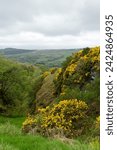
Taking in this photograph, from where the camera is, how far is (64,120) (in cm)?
1582

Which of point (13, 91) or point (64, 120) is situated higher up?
point (64, 120)

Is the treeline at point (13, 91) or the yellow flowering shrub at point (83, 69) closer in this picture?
the yellow flowering shrub at point (83, 69)

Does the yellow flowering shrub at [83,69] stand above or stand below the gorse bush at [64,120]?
above

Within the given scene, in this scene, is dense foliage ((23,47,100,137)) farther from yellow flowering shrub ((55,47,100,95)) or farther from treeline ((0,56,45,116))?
treeline ((0,56,45,116))

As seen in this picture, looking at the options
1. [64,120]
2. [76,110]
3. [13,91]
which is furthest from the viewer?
[13,91]

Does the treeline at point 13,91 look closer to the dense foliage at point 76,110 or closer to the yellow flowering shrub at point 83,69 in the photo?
the yellow flowering shrub at point 83,69

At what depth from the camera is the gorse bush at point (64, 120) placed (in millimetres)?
15453

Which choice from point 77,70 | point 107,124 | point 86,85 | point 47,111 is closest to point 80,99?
point 47,111

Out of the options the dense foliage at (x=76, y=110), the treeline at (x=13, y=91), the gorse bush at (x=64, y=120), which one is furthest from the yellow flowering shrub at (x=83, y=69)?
the treeline at (x=13, y=91)

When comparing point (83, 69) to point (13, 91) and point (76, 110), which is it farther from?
point (13, 91)

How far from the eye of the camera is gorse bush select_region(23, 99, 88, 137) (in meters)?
15.5

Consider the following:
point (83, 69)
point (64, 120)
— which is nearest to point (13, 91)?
point (83, 69)

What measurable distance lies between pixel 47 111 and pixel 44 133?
130 inches

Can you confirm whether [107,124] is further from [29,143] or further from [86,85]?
[86,85]
